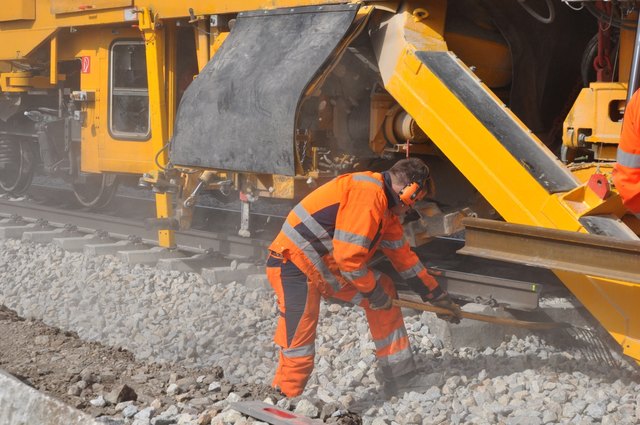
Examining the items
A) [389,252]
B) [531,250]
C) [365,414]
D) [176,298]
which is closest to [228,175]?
[176,298]

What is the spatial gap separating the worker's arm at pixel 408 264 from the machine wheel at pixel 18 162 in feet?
20.8

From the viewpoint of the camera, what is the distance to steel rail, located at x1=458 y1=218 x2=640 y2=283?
3.98m

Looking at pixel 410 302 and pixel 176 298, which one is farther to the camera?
pixel 176 298

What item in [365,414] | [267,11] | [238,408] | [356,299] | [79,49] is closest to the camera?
[238,408]

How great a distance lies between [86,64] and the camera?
337 inches

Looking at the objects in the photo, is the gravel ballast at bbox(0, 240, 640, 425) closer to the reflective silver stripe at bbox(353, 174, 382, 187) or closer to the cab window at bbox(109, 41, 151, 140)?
the reflective silver stripe at bbox(353, 174, 382, 187)

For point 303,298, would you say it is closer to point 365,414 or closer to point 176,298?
point 365,414

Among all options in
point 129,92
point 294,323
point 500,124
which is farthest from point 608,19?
point 129,92

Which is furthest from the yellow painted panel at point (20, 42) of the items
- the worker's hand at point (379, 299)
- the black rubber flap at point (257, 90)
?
the worker's hand at point (379, 299)

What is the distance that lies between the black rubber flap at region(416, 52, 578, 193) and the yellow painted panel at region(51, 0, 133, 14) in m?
3.43

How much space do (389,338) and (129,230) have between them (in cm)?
391

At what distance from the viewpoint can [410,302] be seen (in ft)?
17.4

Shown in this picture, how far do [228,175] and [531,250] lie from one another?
2.98m

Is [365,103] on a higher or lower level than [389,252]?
higher
